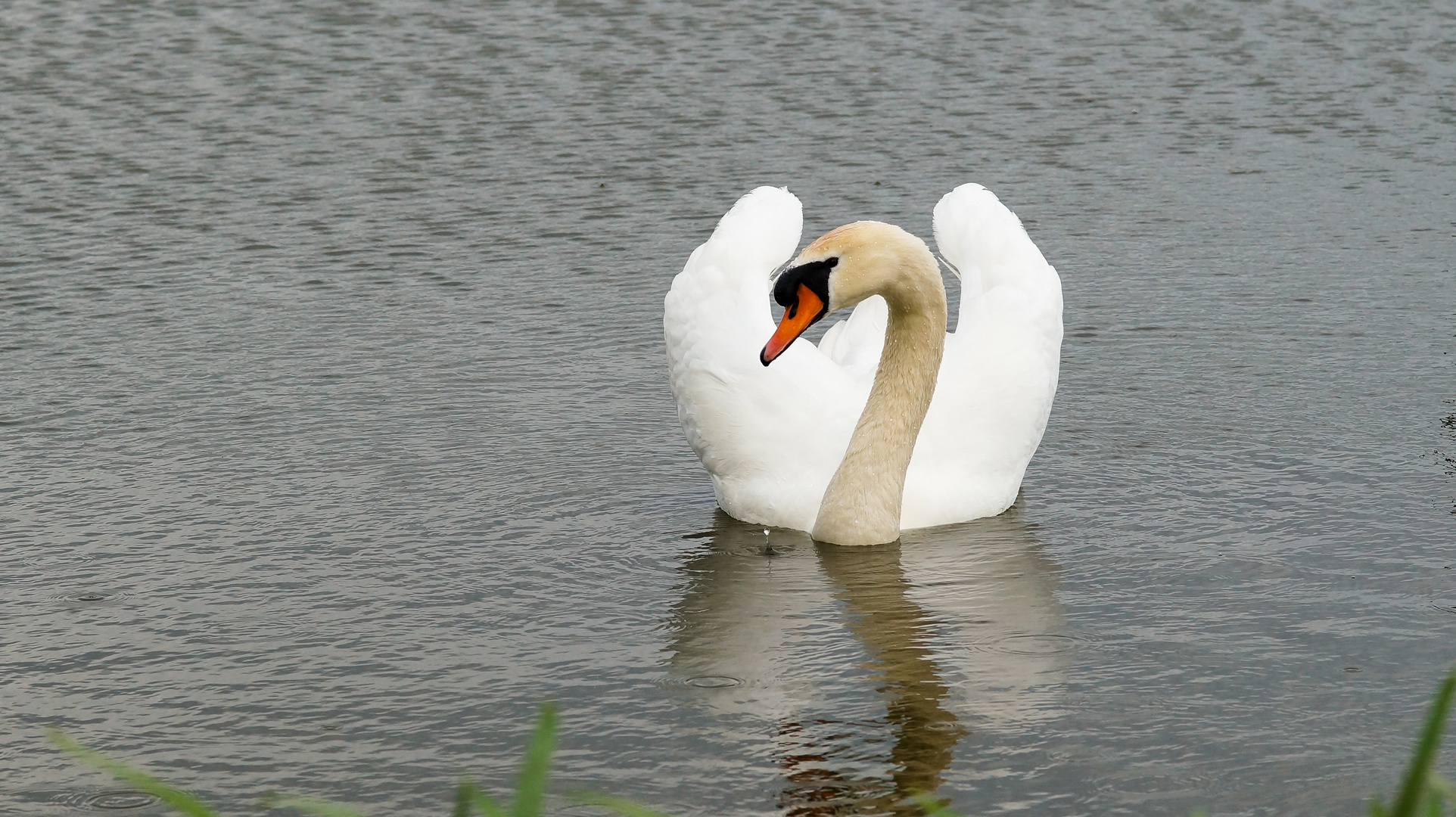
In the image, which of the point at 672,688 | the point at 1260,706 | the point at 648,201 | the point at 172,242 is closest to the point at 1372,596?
the point at 1260,706

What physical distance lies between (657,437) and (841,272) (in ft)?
5.96

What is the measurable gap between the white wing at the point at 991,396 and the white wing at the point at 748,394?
12.1 inches

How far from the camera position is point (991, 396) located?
21.7ft

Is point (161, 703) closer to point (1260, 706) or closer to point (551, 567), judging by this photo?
point (551, 567)

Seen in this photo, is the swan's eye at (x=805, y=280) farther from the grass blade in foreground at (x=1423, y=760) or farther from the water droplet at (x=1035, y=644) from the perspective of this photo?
the grass blade in foreground at (x=1423, y=760)

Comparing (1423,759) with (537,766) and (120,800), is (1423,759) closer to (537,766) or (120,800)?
(537,766)

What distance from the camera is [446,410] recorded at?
26.0ft

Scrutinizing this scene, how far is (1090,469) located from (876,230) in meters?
1.55

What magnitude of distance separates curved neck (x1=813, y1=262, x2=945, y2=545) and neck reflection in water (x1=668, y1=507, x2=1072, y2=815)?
125mm

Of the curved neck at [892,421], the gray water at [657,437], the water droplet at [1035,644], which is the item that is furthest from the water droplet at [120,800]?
the curved neck at [892,421]

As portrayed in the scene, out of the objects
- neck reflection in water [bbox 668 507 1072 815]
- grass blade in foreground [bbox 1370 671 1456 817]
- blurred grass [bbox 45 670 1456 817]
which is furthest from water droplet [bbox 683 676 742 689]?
grass blade in foreground [bbox 1370 671 1456 817]

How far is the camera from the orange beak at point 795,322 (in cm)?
598

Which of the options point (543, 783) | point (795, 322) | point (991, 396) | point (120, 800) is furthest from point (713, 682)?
point (543, 783)

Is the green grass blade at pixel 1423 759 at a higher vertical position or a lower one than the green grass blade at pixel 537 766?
higher
